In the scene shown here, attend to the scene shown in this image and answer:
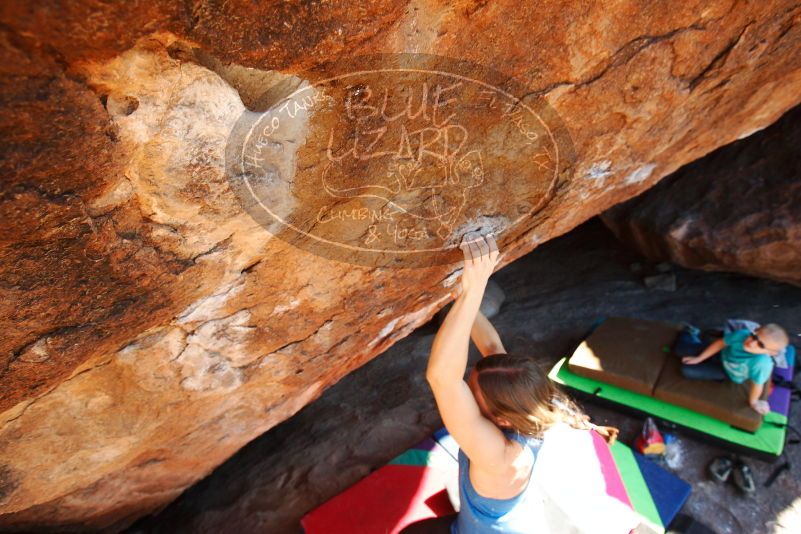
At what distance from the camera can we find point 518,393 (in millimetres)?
1553

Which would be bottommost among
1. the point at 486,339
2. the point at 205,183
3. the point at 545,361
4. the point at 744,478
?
the point at 744,478

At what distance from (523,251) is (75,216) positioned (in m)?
2.19

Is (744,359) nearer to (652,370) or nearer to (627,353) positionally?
(652,370)

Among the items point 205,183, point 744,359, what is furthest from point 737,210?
point 205,183

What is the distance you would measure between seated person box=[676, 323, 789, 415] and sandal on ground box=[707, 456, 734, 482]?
370 mm

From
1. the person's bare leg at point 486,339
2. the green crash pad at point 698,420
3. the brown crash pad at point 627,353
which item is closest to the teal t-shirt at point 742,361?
the green crash pad at point 698,420

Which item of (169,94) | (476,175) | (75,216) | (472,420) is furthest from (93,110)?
(472,420)

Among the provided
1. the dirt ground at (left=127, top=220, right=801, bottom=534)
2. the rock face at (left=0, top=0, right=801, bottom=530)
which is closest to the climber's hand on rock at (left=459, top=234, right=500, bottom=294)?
the rock face at (left=0, top=0, right=801, bottom=530)

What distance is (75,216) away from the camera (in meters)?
1.11

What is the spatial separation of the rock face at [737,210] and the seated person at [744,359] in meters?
0.95

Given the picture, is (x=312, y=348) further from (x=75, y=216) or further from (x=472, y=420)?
(x=75, y=216)

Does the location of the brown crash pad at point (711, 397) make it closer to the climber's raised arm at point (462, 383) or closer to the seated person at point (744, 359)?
the seated person at point (744, 359)

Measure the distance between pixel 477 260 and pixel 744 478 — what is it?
2444 mm

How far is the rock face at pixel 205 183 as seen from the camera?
0.96 metres
